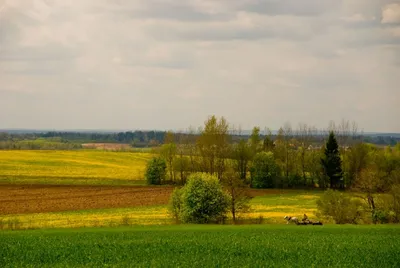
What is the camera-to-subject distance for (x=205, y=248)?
27.7 meters

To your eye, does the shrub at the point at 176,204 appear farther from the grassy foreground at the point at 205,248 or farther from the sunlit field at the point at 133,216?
the grassy foreground at the point at 205,248

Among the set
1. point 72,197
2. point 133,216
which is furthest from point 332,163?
point 133,216

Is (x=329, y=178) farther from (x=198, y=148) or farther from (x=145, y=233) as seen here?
(x=145, y=233)

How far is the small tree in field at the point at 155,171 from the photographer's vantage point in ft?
292

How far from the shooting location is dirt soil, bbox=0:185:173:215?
59.0m

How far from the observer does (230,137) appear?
296ft

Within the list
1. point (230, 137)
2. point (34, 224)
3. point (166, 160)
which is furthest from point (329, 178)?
point (34, 224)

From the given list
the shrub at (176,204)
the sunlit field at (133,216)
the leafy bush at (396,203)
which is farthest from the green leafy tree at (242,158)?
the leafy bush at (396,203)

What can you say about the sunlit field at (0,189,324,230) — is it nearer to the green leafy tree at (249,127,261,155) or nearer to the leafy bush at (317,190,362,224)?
the leafy bush at (317,190,362,224)

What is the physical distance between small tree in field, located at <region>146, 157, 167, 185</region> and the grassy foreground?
52407 mm

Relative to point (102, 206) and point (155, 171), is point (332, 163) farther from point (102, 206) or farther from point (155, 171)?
point (102, 206)

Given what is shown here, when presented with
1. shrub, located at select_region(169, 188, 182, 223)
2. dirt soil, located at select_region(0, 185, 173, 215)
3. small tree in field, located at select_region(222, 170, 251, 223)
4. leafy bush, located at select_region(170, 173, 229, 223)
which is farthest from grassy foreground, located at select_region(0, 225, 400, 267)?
dirt soil, located at select_region(0, 185, 173, 215)

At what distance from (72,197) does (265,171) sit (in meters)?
37.2

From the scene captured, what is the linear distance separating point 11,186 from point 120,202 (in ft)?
69.4
